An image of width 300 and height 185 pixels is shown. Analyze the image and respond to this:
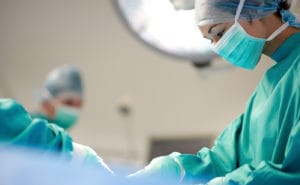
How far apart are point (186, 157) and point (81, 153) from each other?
0.34 m

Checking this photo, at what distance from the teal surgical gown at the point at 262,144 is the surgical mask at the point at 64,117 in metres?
1.51

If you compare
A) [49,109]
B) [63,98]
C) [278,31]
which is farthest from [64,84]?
[278,31]

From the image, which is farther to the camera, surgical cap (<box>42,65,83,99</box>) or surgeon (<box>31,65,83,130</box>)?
surgical cap (<box>42,65,83,99</box>)

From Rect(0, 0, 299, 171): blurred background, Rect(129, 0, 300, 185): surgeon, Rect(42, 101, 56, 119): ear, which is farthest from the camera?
Rect(0, 0, 299, 171): blurred background

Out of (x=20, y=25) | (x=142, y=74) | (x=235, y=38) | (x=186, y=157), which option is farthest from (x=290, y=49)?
(x=20, y=25)

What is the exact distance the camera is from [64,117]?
2664 millimetres

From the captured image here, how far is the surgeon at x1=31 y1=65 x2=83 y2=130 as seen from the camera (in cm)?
267

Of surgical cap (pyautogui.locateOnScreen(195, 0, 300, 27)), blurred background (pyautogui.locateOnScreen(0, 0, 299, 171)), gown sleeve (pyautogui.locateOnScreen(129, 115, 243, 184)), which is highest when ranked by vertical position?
surgical cap (pyautogui.locateOnScreen(195, 0, 300, 27))

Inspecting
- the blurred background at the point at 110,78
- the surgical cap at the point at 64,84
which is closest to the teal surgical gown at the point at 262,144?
the surgical cap at the point at 64,84

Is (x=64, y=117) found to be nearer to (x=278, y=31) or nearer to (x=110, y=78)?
(x=110, y=78)

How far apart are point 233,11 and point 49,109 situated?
67.6 inches

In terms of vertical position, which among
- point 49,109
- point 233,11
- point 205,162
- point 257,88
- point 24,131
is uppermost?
point 233,11

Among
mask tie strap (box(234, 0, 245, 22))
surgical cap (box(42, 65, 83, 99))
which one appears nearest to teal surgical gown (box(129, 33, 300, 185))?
mask tie strap (box(234, 0, 245, 22))

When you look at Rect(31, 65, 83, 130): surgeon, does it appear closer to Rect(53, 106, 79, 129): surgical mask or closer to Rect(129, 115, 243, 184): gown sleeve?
Rect(53, 106, 79, 129): surgical mask
